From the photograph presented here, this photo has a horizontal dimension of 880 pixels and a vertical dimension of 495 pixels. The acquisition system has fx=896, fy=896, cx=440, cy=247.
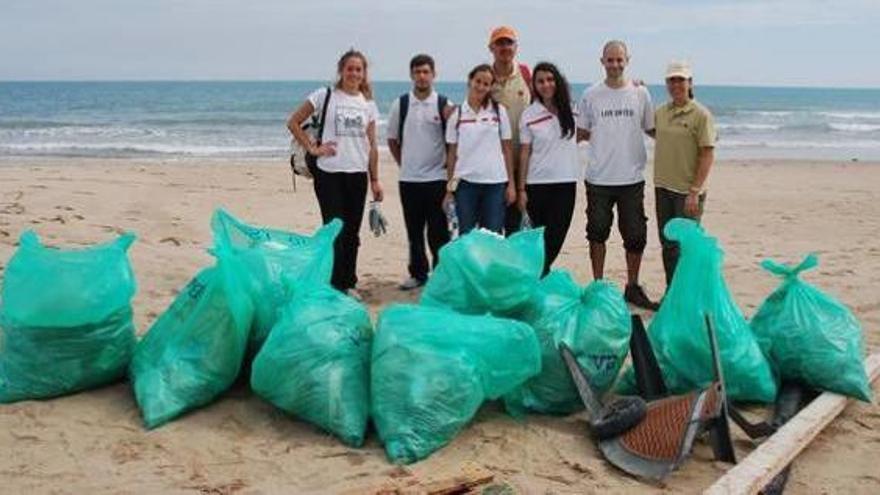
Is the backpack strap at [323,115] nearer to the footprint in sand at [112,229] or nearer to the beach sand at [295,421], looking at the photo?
the beach sand at [295,421]

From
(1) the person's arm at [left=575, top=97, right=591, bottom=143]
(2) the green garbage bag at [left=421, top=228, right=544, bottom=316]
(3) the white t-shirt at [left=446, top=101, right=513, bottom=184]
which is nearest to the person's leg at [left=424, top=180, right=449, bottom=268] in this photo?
(3) the white t-shirt at [left=446, top=101, right=513, bottom=184]

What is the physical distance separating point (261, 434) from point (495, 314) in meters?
0.98

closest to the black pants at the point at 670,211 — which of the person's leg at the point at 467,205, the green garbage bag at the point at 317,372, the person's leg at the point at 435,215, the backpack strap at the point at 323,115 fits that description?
the person's leg at the point at 467,205

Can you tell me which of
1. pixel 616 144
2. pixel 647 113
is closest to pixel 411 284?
pixel 616 144

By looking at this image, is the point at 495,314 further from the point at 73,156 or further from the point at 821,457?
the point at 73,156

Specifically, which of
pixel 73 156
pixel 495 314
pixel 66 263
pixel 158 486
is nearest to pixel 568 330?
pixel 495 314

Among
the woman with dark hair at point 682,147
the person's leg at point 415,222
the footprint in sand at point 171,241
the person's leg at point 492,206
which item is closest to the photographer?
the woman with dark hair at point 682,147

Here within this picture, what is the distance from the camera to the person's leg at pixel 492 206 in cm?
488

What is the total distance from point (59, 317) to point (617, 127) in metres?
2.97

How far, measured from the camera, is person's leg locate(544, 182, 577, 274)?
4910 mm

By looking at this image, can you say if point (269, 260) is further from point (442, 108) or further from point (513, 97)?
point (513, 97)

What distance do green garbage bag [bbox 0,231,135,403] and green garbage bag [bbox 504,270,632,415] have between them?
150cm

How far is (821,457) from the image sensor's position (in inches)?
124

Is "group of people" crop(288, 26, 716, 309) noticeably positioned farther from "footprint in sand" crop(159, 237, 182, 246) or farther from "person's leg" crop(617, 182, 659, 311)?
"footprint in sand" crop(159, 237, 182, 246)
